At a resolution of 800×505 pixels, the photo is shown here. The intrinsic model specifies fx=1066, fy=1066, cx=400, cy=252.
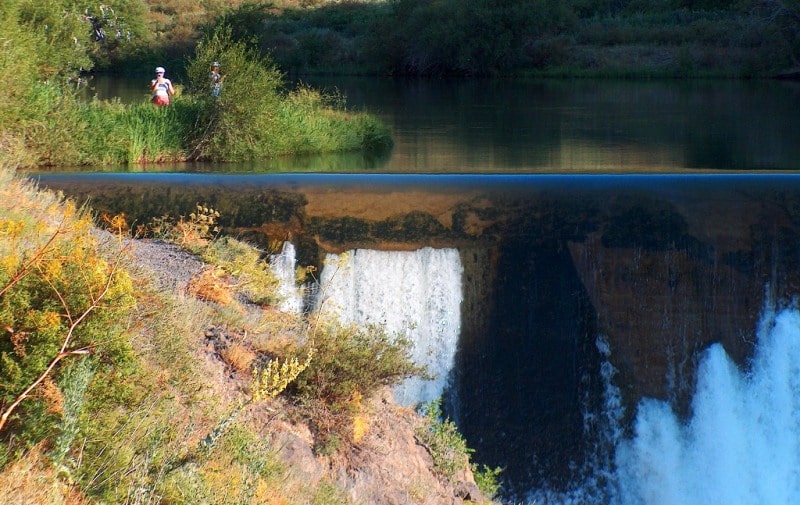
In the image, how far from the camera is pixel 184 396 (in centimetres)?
595

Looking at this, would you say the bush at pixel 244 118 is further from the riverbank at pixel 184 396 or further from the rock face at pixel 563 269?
the riverbank at pixel 184 396

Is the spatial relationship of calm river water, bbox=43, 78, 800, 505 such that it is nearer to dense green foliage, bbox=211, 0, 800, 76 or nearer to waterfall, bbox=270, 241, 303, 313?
waterfall, bbox=270, 241, 303, 313

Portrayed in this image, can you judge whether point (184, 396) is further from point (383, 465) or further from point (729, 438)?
point (729, 438)

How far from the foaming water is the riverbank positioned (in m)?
1.92

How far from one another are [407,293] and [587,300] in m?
1.66

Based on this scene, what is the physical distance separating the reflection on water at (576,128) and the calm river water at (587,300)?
213 centimetres

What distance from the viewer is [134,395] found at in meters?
5.38

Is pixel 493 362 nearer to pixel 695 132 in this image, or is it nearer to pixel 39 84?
pixel 39 84

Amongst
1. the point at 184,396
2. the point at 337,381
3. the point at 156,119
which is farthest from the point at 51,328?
the point at 156,119

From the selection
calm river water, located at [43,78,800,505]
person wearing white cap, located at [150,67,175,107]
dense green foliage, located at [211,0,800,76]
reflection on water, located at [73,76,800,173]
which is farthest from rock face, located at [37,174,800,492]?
dense green foliage, located at [211,0,800,76]

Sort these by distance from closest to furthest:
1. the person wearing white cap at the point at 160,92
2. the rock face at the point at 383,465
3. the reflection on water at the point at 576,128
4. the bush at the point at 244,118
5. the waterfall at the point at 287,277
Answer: the rock face at the point at 383,465, the waterfall at the point at 287,277, the bush at the point at 244,118, the reflection on water at the point at 576,128, the person wearing white cap at the point at 160,92

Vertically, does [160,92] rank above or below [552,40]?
below

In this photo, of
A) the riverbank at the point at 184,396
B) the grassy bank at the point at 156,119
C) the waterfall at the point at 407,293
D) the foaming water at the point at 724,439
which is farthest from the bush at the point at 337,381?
the grassy bank at the point at 156,119

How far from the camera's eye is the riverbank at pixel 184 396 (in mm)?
4609
